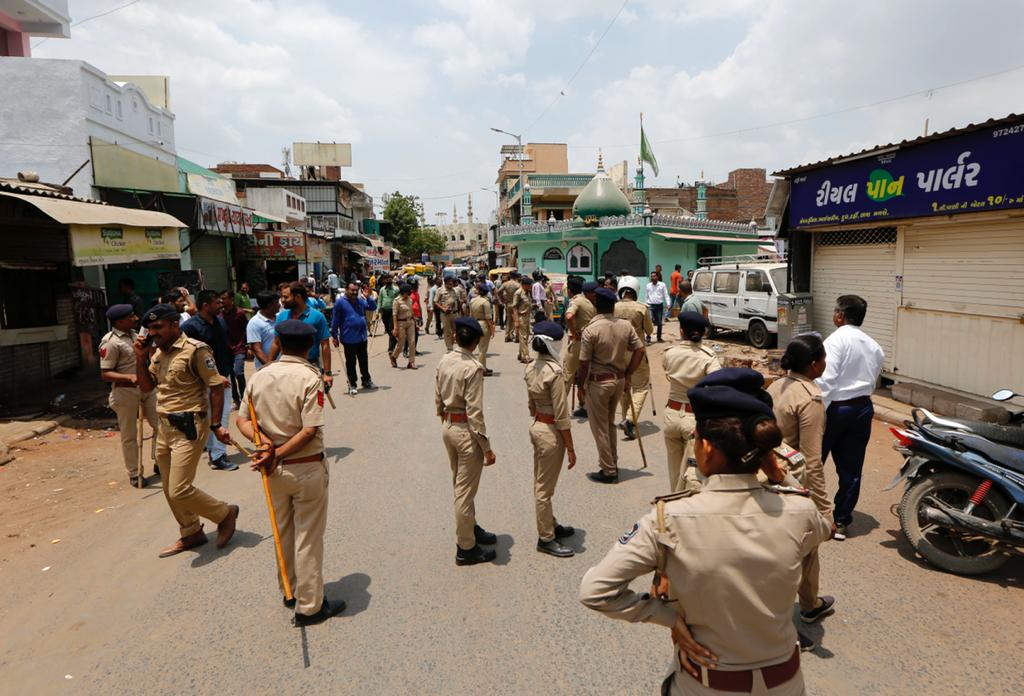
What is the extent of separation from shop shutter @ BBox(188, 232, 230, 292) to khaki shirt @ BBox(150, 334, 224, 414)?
1355 cm

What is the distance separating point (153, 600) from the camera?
3934 mm

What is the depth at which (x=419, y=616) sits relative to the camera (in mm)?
3652

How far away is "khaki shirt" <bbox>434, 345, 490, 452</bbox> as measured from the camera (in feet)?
13.4

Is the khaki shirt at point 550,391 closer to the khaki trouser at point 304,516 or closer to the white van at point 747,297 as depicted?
the khaki trouser at point 304,516

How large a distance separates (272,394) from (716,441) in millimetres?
2634

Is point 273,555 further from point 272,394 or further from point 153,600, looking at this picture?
point 272,394

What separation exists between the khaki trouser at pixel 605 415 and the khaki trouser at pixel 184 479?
10.8ft

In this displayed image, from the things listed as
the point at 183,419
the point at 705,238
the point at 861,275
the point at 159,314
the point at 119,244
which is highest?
the point at 705,238

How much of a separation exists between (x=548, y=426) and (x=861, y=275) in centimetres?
778

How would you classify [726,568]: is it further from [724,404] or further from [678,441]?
[678,441]

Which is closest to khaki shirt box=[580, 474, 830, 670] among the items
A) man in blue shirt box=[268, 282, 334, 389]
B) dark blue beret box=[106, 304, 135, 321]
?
man in blue shirt box=[268, 282, 334, 389]

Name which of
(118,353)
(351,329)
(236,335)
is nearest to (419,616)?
(118,353)

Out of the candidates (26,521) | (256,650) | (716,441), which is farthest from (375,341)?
(716,441)

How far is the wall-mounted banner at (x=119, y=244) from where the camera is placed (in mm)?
8289
